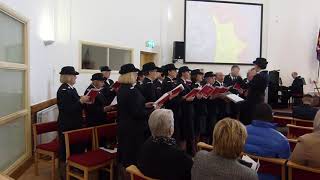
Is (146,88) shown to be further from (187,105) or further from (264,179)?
(264,179)

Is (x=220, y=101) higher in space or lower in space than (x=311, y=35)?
lower

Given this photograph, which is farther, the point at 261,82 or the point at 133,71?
the point at 261,82

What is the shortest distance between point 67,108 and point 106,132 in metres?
0.56

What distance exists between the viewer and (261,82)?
224 inches

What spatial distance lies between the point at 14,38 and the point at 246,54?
7.92 meters

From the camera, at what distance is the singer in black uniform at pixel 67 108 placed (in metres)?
3.84

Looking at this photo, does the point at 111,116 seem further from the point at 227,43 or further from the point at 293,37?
the point at 293,37

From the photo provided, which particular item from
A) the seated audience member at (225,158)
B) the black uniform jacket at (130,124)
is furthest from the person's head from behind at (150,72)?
the seated audience member at (225,158)

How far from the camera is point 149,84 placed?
14.2 ft

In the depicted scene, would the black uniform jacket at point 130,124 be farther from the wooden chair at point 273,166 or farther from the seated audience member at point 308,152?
the seated audience member at point 308,152

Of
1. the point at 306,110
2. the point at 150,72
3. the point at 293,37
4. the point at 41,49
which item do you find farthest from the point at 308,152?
the point at 293,37

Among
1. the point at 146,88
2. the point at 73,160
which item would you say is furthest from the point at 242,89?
the point at 73,160

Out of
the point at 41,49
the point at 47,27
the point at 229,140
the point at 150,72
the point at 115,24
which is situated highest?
the point at 115,24

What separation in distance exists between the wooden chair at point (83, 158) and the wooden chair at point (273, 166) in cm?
174
